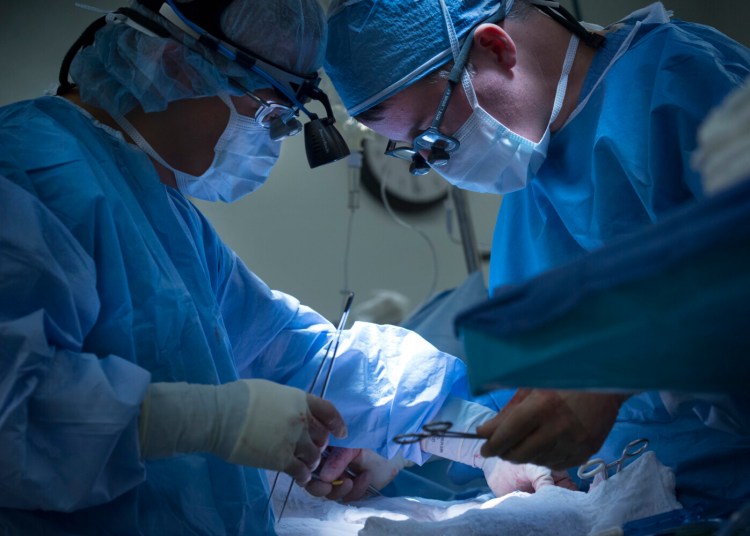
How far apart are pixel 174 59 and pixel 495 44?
719 mm

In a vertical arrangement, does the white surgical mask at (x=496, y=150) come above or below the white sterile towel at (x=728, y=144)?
below

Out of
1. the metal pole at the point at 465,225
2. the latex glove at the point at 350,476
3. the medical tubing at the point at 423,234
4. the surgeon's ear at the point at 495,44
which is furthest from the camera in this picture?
the medical tubing at the point at 423,234

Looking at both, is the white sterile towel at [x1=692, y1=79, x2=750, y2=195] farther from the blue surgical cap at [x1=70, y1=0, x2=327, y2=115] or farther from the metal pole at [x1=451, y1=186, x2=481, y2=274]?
the metal pole at [x1=451, y1=186, x2=481, y2=274]

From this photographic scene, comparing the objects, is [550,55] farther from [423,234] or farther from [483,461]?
[423,234]

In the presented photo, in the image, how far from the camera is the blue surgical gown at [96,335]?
92cm

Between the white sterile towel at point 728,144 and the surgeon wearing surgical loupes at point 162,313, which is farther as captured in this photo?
the surgeon wearing surgical loupes at point 162,313

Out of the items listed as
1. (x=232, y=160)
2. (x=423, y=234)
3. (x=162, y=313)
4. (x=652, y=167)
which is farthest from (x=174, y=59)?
(x=423, y=234)

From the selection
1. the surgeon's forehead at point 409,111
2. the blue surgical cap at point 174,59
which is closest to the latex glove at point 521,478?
the surgeon's forehead at point 409,111

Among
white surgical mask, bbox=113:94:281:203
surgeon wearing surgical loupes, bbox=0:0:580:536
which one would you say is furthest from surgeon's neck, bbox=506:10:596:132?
white surgical mask, bbox=113:94:281:203

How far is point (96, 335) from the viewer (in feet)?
3.62

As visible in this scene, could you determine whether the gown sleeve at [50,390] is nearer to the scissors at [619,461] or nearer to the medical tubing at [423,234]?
the scissors at [619,461]

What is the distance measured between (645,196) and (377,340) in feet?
2.54

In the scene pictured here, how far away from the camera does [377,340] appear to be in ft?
5.85

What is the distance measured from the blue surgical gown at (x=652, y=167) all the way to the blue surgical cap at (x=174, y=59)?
683mm
